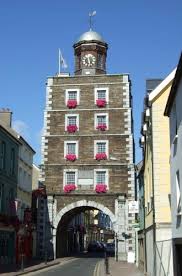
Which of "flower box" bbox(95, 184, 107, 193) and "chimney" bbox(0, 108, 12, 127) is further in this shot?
"flower box" bbox(95, 184, 107, 193)

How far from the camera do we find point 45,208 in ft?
158

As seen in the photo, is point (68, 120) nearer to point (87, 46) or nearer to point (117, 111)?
point (117, 111)

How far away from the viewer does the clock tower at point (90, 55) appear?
2103 inches

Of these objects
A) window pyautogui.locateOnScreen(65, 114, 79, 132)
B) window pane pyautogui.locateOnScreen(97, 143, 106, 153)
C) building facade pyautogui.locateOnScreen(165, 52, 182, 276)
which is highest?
window pyautogui.locateOnScreen(65, 114, 79, 132)

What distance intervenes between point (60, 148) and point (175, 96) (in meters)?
33.9

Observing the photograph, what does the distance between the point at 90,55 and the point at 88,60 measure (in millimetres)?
631

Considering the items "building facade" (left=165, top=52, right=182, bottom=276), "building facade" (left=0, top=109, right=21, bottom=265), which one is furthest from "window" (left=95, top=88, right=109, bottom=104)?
"building facade" (left=165, top=52, right=182, bottom=276)

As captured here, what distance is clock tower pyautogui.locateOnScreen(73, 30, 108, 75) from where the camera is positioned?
5341 cm

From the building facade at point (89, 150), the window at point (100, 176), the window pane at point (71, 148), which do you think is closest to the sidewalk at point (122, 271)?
the building facade at point (89, 150)

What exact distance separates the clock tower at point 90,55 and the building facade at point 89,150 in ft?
5.86

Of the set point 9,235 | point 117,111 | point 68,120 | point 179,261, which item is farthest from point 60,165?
point 179,261

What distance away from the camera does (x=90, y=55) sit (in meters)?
53.5

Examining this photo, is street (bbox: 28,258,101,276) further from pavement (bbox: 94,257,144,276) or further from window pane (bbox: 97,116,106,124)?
window pane (bbox: 97,116,106,124)

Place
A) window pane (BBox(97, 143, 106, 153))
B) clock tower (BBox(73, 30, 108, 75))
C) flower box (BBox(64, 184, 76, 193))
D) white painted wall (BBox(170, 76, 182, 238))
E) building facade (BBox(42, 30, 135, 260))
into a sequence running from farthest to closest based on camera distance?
clock tower (BBox(73, 30, 108, 75)) → window pane (BBox(97, 143, 106, 153)) → flower box (BBox(64, 184, 76, 193)) → building facade (BBox(42, 30, 135, 260)) → white painted wall (BBox(170, 76, 182, 238))
